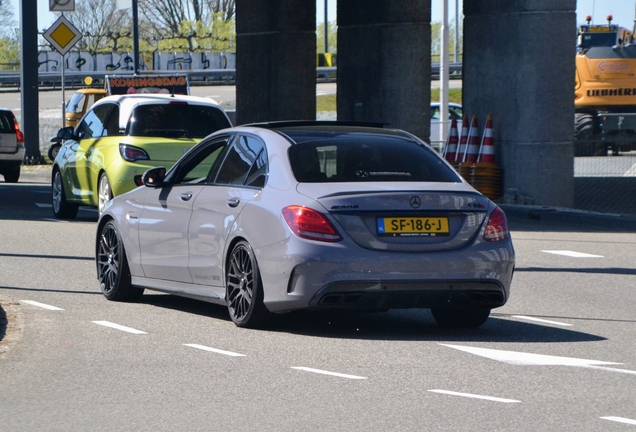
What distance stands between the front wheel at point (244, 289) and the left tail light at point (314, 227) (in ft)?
1.50

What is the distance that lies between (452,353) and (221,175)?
7.73 ft

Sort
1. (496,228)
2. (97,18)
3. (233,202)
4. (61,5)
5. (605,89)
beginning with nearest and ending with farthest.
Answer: (496,228) < (233,202) < (61,5) < (605,89) < (97,18)

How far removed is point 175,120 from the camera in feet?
55.2

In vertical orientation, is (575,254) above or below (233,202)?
below

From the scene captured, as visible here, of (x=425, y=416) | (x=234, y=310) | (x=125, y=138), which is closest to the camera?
(x=425, y=416)

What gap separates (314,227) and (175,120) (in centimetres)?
870

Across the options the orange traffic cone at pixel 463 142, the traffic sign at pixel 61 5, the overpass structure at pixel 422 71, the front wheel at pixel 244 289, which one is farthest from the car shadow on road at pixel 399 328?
the traffic sign at pixel 61 5

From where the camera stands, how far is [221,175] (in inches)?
376

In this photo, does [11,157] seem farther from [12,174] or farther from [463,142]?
[463,142]

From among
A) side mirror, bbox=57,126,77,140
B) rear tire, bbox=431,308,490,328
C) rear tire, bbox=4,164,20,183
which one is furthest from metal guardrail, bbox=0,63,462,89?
rear tire, bbox=431,308,490,328

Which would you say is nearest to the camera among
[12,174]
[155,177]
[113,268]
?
[155,177]

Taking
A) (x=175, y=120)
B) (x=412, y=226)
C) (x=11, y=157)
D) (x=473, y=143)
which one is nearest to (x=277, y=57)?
(x=473, y=143)

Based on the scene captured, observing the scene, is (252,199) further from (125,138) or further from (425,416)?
(125,138)

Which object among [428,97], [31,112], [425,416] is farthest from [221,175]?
[31,112]
